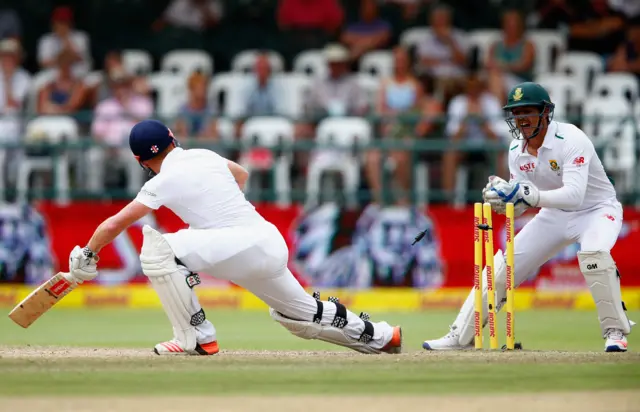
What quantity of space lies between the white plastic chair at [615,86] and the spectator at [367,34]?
9.11 ft

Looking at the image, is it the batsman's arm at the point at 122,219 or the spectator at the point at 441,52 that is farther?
the spectator at the point at 441,52

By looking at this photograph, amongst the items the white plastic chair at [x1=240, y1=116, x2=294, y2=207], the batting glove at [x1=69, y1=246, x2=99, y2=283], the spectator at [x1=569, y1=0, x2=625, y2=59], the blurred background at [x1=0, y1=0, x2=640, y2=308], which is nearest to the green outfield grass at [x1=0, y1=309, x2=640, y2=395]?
the batting glove at [x1=69, y1=246, x2=99, y2=283]

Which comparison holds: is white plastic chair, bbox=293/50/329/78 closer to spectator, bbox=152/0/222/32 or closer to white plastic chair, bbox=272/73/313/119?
white plastic chair, bbox=272/73/313/119

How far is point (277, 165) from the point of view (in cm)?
1343

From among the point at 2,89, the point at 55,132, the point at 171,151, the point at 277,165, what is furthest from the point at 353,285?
the point at 171,151

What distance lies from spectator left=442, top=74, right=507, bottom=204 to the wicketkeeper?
19.2 ft

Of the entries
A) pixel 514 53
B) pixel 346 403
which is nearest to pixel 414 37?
pixel 514 53

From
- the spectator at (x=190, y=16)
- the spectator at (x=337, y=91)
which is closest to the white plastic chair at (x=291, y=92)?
the spectator at (x=337, y=91)

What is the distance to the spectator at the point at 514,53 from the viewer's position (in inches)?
578

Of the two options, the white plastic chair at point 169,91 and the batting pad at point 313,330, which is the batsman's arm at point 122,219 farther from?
the white plastic chair at point 169,91

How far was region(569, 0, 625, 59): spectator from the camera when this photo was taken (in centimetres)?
1552

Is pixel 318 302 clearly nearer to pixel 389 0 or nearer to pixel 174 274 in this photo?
pixel 174 274

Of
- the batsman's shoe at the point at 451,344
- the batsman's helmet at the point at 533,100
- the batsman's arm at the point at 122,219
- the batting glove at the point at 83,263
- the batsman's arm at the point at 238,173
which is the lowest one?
the batsman's shoe at the point at 451,344

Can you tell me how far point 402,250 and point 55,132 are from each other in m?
4.29
